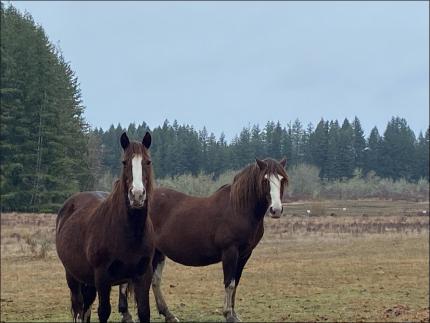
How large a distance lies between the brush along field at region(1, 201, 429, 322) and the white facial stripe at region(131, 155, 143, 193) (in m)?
2.70

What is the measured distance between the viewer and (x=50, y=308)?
11.2 m

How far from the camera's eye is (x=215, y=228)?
825cm

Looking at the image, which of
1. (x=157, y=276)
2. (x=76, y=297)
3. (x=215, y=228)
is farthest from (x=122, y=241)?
(x=157, y=276)

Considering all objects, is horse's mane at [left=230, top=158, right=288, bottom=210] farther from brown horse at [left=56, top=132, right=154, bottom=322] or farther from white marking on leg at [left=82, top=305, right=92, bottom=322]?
white marking on leg at [left=82, top=305, right=92, bottom=322]

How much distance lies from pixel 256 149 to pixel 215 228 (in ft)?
6.43

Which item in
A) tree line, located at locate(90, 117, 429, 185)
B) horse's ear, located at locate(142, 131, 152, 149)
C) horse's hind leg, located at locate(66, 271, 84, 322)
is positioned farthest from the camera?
horse's hind leg, located at locate(66, 271, 84, 322)

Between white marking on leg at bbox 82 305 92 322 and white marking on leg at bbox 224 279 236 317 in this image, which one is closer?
white marking on leg at bbox 82 305 92 322

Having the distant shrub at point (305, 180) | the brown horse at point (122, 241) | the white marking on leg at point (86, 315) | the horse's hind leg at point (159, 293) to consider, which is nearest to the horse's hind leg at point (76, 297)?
the white marking on leg at point (86, 315)

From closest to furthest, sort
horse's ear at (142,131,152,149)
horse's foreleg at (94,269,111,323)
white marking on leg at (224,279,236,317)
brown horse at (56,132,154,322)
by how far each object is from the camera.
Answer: brown horse at (56,132,154,322), horse's ear at (142,131,152,149), horse's foreleg at (94,269,111,323), white marking on leg at (224,279,236,317)

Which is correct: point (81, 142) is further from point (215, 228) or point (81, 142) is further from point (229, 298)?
point (229, 298)

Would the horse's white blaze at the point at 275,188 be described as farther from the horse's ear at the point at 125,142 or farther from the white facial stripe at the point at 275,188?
the horse's ear at the point at 125,142

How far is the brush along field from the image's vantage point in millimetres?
10258

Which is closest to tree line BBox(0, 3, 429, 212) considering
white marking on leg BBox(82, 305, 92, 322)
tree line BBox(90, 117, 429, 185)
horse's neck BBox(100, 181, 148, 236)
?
tree line BBox(90, 117, 429, 185)

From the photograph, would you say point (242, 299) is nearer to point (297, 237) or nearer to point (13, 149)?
point (13, 149)
